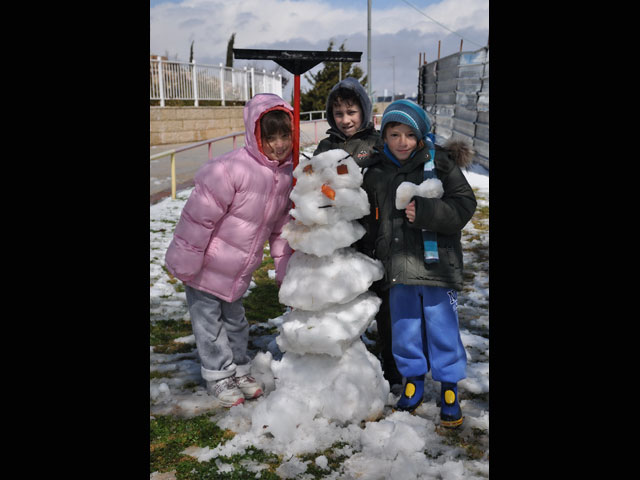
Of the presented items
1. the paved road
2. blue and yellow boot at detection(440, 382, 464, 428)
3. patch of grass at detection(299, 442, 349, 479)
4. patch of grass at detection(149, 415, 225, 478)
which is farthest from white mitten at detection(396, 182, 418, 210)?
the paved road

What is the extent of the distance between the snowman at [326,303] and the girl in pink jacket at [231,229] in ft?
0.85

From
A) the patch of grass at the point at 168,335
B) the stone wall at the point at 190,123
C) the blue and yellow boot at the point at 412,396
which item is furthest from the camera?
the stone wall at the point at 190,123

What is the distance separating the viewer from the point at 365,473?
2.29m

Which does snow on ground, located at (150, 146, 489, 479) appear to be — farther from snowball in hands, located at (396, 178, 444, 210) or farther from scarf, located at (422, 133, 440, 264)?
snowball in hands, located at (396, 178, 444, 210)

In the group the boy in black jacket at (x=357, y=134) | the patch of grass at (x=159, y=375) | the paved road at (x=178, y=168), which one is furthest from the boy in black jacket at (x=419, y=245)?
the paved road at (x=178, y=168)

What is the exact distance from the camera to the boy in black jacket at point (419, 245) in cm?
261

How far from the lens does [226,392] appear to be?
295cm

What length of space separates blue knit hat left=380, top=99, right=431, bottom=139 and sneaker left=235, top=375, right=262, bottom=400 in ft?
5.53

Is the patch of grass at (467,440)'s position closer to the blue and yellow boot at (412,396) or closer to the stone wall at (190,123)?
the blue and yellow boot at (412,396)

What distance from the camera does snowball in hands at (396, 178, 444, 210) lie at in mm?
2553

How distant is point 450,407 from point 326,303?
0.86 m

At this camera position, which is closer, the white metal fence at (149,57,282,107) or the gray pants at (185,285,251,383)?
the gray pants at (185,285,251,383)
